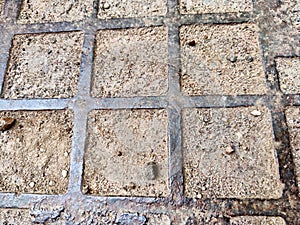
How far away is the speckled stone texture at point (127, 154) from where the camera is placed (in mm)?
900

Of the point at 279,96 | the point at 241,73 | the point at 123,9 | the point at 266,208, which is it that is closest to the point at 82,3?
the point at 123,9

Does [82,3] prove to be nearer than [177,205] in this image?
No

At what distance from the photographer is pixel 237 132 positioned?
93 centimetres

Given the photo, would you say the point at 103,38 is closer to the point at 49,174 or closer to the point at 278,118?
the point at 49,174

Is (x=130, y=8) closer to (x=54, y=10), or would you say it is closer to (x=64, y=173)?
(x=54, y=10)

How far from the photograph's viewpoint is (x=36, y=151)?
0.96 m

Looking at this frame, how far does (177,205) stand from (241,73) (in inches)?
15.1

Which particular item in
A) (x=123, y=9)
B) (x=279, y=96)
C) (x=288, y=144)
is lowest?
(x=288, y=144)

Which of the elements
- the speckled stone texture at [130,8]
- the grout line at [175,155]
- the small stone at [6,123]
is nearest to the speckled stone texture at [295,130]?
the grout line at [175,155]

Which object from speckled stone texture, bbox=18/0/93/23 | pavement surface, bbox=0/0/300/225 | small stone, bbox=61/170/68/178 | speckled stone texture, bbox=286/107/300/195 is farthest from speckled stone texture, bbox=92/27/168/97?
speckled stone texture, bbox=286/107/300/195

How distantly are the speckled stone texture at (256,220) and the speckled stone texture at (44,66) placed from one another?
0.52m

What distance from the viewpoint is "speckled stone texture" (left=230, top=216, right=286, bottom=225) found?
0.84 metres

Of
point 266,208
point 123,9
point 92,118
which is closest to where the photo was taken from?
point 266,208

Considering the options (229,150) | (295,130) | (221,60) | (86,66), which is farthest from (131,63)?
(295,130)
